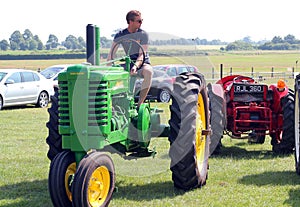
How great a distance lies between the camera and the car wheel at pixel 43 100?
2150cm

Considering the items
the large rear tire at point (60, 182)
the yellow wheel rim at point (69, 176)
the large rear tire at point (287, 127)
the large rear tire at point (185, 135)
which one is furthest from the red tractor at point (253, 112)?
the large rear tire at point (60, 182)

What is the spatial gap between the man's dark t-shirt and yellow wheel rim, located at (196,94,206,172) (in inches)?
41.6


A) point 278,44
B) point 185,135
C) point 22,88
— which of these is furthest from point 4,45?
point 185,135

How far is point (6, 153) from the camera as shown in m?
10.7

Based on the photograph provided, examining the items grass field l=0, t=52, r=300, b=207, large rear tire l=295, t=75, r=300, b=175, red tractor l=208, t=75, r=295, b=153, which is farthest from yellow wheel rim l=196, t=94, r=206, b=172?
red tractor l=208, t=75, r=295, b=153

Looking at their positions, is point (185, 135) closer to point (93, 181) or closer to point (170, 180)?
point (170, 180)

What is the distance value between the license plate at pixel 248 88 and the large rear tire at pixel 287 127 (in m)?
0.55

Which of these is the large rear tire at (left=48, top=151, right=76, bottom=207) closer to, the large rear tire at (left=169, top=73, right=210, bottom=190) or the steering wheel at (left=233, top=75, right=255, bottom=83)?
the large rear tire at (left=169, top=73, right=210, bottom=190)

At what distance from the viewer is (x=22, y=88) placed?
20.5m

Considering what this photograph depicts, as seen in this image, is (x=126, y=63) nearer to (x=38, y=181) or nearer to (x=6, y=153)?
(x=38, y=181)

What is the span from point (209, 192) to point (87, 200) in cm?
209

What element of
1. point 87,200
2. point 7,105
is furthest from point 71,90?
point 7,105

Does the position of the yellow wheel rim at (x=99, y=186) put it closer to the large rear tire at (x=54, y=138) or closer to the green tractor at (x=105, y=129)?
the green tractor at (x=105, y=129)

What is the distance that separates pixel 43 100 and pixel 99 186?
1583cm
